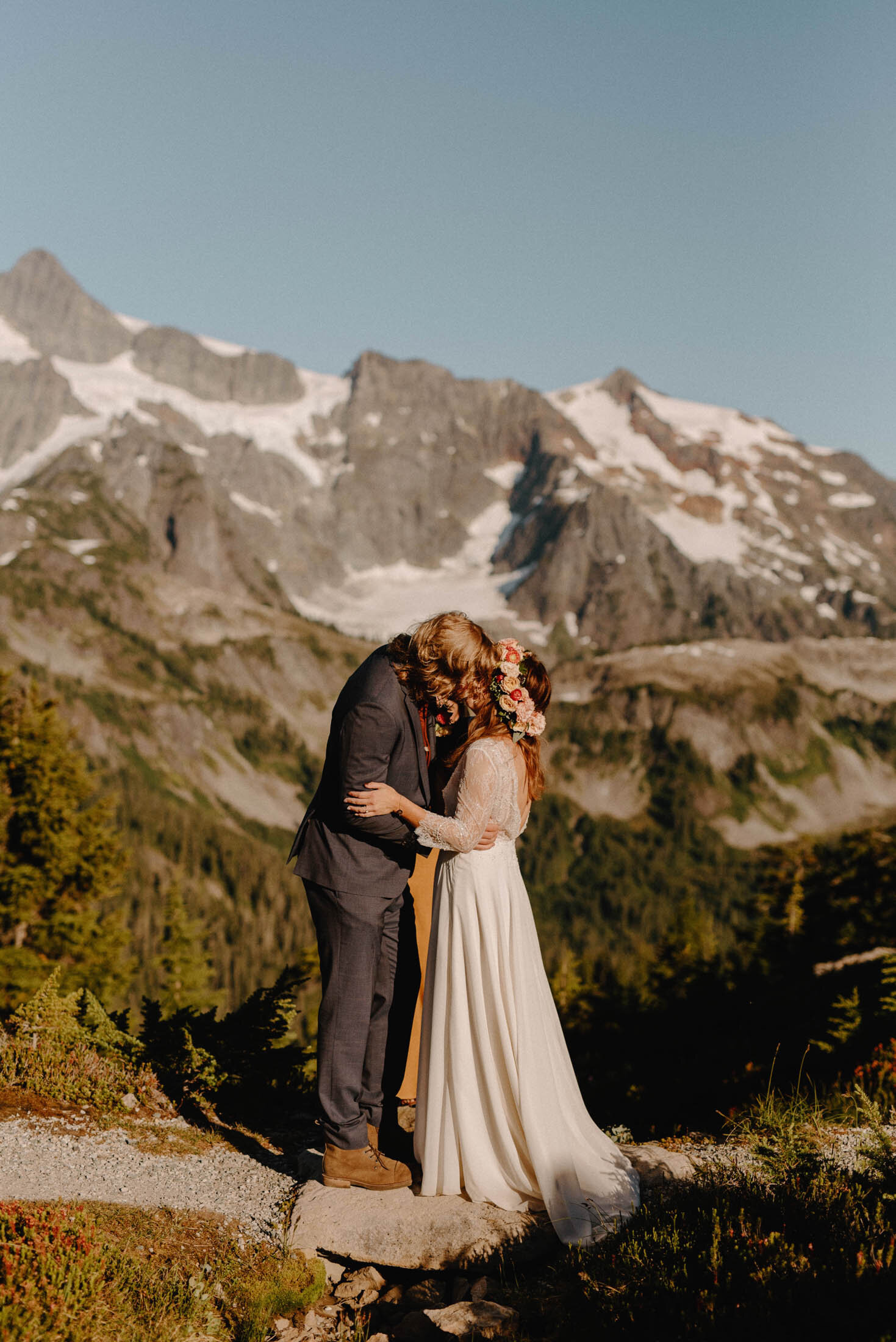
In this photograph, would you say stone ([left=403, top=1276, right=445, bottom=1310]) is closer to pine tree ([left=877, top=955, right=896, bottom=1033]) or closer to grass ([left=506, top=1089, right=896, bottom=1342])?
grass ([left=506, top=1089, right=896, bottom=1342])

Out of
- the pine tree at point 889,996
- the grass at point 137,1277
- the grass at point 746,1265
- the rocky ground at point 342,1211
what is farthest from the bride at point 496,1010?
the pine tree at point 889,996

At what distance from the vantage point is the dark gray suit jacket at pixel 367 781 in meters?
6.65

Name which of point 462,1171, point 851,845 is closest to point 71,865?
point 462,1171

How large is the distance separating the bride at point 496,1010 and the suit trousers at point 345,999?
0.47m

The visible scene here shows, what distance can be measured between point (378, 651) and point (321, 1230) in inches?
164

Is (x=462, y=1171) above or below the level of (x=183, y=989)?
above

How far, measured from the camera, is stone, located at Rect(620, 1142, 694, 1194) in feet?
23.8

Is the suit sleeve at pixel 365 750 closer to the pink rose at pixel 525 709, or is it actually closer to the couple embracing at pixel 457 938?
the couple embracing at pixel 457 938

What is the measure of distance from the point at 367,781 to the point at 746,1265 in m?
3.67

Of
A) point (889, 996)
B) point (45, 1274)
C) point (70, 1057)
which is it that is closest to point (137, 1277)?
point (45, 1274)

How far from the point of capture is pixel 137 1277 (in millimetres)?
5680

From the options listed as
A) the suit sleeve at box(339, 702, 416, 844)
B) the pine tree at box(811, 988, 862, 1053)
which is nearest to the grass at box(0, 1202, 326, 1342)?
the suit sleeve at box(339, 702, 416, 844)

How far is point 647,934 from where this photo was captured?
174750 millimetres

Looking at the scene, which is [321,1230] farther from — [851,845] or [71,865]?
[851,845]
